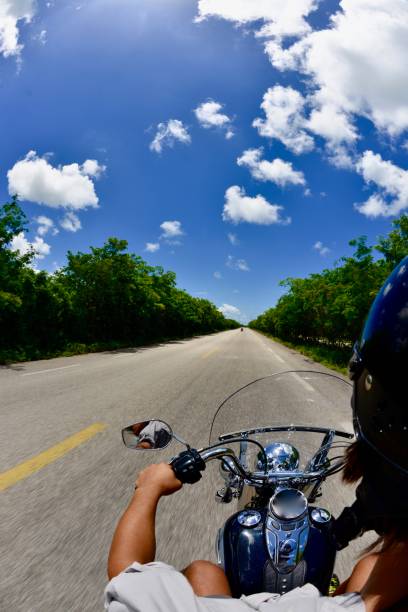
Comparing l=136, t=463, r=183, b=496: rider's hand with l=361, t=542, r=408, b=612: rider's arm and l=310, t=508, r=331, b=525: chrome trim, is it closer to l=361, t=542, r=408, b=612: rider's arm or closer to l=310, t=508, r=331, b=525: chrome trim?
l=310, t=508, r=331, b=525: chrome trim

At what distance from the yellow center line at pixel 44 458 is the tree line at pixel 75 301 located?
1051cm

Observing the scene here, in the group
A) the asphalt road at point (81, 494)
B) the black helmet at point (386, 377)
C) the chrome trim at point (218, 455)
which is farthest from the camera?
the asphalt road at point (81, 494)

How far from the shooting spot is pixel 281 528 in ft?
3.45

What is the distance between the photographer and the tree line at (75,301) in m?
15.2

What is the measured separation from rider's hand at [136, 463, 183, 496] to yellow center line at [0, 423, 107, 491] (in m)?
2.56

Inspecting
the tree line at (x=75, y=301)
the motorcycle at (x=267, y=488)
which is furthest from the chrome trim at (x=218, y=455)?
the tree line at (x=75, y=301)

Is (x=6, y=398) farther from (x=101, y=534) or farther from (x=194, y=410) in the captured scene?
(x=101, y=534)

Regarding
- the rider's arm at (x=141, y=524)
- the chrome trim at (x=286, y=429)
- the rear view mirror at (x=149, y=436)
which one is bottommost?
the rider's arm at (x=141, y=524)

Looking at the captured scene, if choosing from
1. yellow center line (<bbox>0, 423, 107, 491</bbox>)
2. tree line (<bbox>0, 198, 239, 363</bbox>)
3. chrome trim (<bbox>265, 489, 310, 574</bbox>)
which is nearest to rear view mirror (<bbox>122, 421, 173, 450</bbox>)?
chrome trim (<bbox>265, 489, 310, 574</bbox>)

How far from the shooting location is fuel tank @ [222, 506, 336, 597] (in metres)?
1.07

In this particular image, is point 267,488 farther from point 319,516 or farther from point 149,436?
point 149,436

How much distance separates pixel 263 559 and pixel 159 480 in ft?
1.42

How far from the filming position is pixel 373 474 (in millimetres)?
882

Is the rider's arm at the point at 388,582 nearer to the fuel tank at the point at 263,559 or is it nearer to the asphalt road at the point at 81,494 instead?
the fuel tank at the point at 263,559
